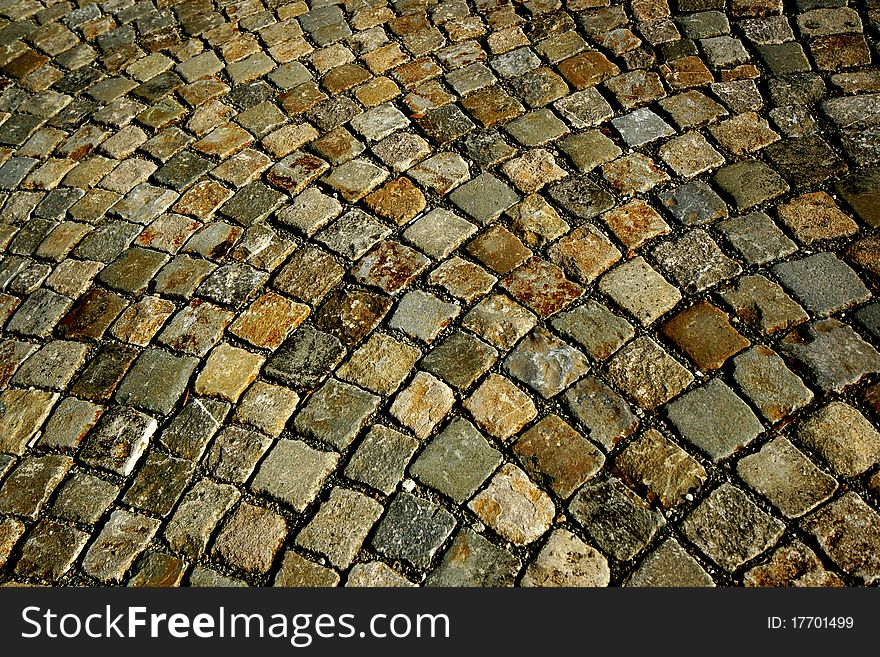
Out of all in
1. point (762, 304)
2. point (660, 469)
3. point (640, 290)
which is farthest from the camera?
point (640, 290)

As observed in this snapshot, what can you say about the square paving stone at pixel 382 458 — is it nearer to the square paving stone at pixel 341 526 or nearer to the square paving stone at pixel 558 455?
the square paving stone at pixel 341 526

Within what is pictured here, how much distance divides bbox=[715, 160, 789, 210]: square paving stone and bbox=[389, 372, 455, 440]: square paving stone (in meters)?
1.57

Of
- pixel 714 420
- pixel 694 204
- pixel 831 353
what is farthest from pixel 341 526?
pixel 694 204

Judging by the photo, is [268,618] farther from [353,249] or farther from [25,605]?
[353,249]

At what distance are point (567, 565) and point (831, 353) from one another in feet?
4.15

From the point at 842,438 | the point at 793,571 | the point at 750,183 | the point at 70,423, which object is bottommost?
the point at 793,571

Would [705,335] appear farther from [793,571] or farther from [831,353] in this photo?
[793,571]

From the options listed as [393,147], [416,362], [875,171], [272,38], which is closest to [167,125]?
[272,38]

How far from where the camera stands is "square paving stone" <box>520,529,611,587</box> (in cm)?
235

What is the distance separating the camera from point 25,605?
96.9 inches

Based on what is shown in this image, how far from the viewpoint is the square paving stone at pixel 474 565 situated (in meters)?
2.38

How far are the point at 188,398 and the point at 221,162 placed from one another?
1.43m

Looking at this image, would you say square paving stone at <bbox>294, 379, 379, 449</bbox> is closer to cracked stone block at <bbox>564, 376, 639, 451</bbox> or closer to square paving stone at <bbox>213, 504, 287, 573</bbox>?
square paving stone at <bbox>213, 504, 287, 573</bbox>

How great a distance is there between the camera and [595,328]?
9.46ft
